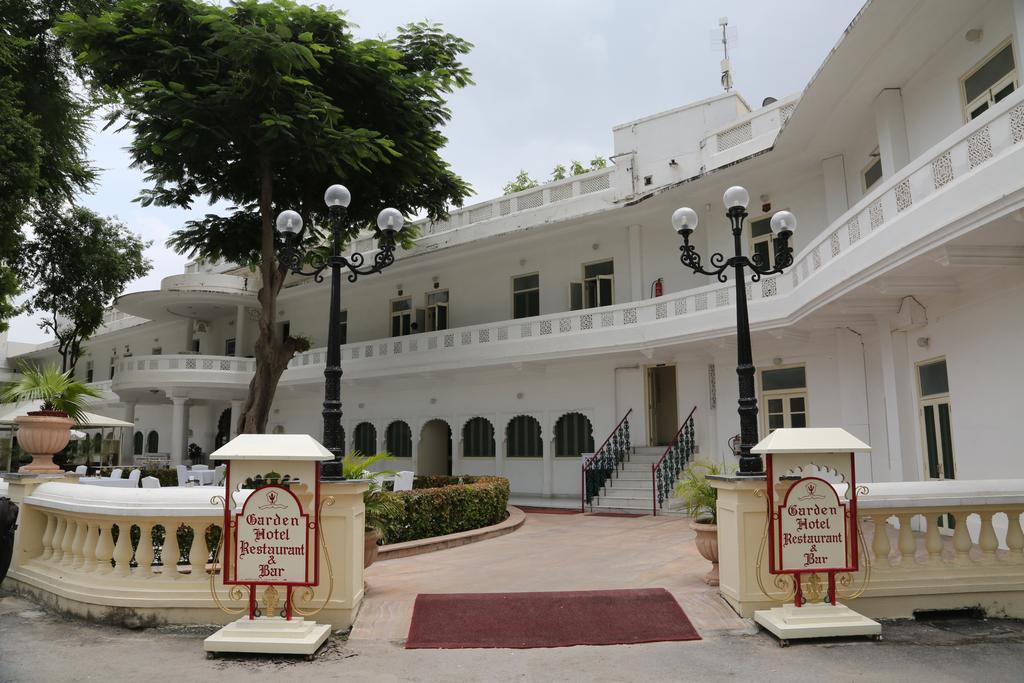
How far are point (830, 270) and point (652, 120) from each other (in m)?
9.51

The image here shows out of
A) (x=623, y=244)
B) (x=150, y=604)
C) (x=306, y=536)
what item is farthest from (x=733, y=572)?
(x=623, y=244)

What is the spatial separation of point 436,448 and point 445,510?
515 inches

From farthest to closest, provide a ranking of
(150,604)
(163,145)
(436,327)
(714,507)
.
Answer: (436,327) < (163,145) < (714,507) < (150,604)

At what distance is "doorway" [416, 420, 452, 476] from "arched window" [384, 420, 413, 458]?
530 millimetres

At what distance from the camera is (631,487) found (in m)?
16.9

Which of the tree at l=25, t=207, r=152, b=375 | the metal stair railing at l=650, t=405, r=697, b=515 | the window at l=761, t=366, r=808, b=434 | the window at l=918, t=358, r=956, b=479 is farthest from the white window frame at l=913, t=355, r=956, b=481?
the tree at l=25, t=207, r=152, b=375

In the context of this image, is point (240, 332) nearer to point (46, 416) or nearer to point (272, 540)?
point (46, 416)

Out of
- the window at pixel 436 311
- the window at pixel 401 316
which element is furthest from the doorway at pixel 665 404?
the window at pixel 401 316

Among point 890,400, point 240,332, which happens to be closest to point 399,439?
point 240,332

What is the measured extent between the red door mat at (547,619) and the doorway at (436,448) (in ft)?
55.4

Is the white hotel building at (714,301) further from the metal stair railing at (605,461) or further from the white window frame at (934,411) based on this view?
the metal stair railing at (605,461)

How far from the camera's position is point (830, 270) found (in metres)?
11.3

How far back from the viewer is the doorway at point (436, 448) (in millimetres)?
23953

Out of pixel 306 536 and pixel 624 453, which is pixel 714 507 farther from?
pixel 624 453
